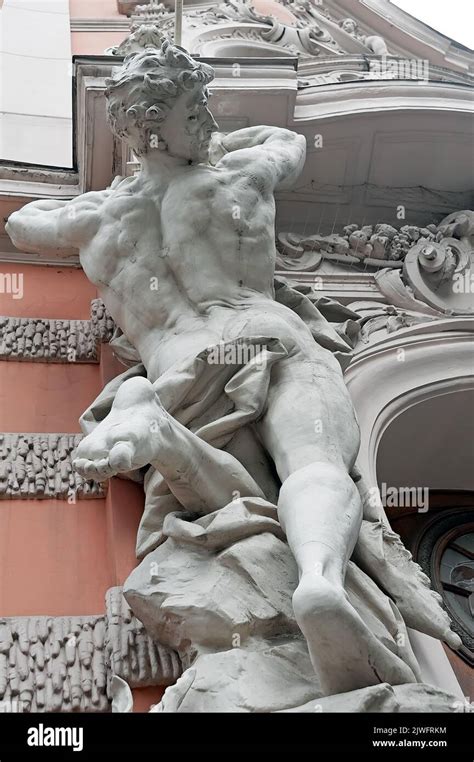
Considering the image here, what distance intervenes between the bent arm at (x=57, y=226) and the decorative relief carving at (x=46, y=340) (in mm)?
500

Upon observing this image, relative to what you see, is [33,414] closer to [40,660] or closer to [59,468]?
[59,468]

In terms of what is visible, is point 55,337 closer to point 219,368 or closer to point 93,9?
point 219,368

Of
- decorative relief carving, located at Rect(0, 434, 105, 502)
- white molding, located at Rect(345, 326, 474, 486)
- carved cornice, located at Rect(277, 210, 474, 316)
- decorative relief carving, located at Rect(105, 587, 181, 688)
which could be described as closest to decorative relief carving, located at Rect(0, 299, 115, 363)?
decorative relief carving, located at Rect(0, 434, 105, 502)

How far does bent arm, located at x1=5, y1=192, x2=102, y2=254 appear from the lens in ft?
16.1

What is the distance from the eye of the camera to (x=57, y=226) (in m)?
4.96

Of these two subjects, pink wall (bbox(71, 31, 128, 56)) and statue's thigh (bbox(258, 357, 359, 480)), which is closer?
statue's thigh (bbox(258, 357, 359, 480))

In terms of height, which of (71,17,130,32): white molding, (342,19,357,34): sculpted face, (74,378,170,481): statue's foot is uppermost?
(342,19,357,34): sculpted face

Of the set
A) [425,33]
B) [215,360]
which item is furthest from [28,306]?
[425,33]

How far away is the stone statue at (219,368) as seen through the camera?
3629mm

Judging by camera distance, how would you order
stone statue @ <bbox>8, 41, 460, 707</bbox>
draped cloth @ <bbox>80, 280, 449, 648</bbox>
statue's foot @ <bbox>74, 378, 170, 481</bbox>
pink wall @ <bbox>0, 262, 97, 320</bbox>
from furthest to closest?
pink wall @ <bbox>0, 262, 97, 320</bbox> → draped cloth @ <bbox>80, 280, 449, 648</bbox> → stone statue @ <bbox>8, 41, 460, 707</bbox> → statue's foot @ <bbox>74, 378, 170, 481</bbox>

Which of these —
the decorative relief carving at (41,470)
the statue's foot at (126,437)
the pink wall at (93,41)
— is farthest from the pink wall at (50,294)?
the pink wall at (93,41)

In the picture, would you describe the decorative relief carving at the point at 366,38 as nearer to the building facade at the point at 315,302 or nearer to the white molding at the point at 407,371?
the building facade at the point at 315,302

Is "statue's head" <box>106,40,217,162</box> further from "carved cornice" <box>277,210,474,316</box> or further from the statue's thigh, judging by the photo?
"carved cornice" <box>277,210,474,316</box>

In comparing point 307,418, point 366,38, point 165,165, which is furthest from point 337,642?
point 366,38
